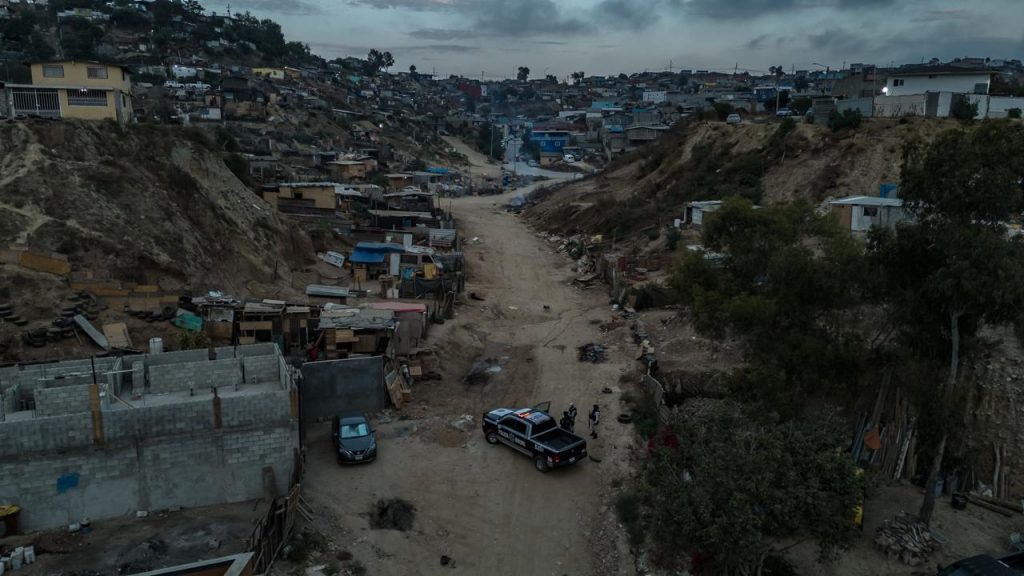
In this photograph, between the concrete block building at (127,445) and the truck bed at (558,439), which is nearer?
the concrete block building at (127,445)

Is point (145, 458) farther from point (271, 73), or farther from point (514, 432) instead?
point (271, 73)

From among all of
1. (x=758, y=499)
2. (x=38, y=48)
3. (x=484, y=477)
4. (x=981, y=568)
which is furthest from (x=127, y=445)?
(x=38, y=48)

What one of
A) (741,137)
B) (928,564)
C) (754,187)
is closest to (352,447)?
(928,564)

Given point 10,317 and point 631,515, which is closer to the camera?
point 631,515

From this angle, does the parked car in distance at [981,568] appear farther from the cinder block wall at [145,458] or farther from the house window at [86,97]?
the house window at [86,97]

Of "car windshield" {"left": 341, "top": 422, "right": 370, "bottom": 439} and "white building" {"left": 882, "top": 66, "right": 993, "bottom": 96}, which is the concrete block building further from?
"white building" {"left": 882, "top": 66, "right": 993, "bottom": 96}

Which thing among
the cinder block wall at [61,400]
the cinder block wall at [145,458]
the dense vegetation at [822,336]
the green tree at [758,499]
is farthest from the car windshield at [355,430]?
the green tree at [758,499]

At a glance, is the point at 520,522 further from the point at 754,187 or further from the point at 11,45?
the point at 11,45

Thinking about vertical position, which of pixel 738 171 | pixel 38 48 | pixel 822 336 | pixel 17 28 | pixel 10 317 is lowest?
pixel 10 317
